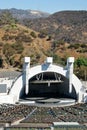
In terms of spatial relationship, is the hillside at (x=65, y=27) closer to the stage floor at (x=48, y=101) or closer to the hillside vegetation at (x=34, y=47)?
the hillside vegetation at (x=34, y=47)

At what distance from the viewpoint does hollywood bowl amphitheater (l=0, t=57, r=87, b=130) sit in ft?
175

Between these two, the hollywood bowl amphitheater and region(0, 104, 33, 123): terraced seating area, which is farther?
the hollywood bowl amphitheater

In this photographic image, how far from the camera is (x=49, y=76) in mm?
70625

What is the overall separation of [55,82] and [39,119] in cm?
1657

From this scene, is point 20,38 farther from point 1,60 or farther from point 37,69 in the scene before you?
point 37,69

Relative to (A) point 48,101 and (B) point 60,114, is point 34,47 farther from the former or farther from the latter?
(B) point 60,114

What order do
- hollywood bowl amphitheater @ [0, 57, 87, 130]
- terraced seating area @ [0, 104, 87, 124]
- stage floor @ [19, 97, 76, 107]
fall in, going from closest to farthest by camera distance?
terraced seating area @ [0, 104, 87, 124]
hollywood bowl amphitheater @ [0, 57, 87, 130]
stage floor @ [19, 97, 76, 107]

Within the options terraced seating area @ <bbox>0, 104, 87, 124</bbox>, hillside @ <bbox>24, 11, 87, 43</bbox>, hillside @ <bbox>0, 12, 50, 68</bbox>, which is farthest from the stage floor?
hillside @ <bbox>24, 11, 87, 43</bbox>

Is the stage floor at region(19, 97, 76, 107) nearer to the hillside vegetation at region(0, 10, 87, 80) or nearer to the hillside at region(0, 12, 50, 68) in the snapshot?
the hillside vegetation at region(0, 10, 87, 80)

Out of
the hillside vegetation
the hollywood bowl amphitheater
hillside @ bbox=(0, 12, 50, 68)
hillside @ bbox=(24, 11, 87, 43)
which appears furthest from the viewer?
hillside @ bbox=(24, 11, 87, 43)

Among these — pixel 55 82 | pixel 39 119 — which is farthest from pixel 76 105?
pixel 39 119

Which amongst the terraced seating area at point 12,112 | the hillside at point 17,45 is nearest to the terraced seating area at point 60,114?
the terraced seating area at point 12,112

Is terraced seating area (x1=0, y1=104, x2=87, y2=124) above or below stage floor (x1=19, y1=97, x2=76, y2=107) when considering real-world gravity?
above

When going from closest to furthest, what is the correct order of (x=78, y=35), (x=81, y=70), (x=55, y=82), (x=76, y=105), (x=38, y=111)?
(x=38, y=111), (x=76, y=105), (x=55, y=82), (x=81, y=70), (x=78, y=35)
